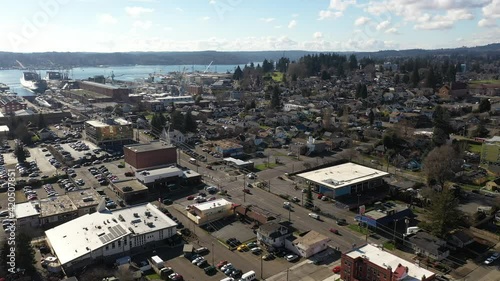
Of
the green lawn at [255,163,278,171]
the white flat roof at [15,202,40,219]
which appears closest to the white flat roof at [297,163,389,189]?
the green lawn at [255,163,278,171]

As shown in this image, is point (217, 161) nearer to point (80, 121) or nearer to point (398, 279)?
point (398, 279)

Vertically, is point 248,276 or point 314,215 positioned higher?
point 314,215

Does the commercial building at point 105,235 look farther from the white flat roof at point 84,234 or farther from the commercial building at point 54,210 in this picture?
the commercial building at point 54,210

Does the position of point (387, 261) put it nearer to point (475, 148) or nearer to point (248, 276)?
point (248, 276)

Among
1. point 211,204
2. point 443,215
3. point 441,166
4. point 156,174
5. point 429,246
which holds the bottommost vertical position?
point 429,246

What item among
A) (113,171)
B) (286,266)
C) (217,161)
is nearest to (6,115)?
(113,171)

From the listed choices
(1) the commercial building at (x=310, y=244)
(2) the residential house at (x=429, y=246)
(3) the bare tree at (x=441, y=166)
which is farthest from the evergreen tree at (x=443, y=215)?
(3) the bare tree at (x=441, y=166)

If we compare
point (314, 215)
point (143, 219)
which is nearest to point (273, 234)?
point (314, 215)
